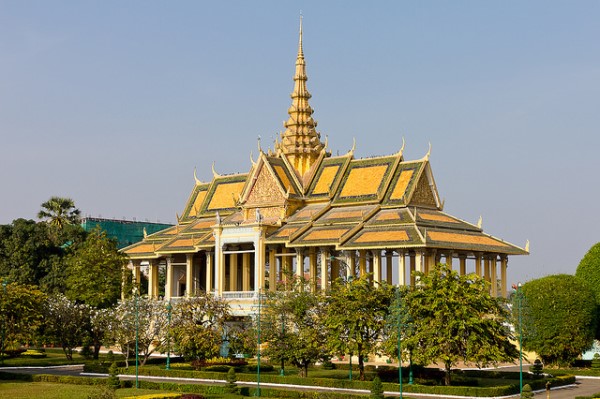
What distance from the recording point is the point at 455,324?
4531 centimetres

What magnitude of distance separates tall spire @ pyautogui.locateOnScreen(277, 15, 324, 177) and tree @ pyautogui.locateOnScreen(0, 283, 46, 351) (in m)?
25.3

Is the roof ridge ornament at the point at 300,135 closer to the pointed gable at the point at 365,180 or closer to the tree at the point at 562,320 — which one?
the pointed gable at the point at 365,180

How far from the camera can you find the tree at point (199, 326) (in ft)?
187

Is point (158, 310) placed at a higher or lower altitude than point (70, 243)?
lower

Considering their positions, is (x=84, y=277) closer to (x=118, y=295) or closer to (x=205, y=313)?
(x=118, y=295)

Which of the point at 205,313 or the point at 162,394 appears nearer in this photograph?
the point at 162,394

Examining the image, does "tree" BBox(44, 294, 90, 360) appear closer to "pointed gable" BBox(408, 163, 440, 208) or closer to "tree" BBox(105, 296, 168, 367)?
"tree" BBox(105, 296, 168, 367)

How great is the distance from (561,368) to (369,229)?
Answer: 15.6 m

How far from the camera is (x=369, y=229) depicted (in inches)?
2606

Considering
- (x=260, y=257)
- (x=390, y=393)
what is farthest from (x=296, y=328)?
(x=260, y=257)

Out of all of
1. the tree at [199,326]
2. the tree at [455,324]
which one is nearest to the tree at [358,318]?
the tree at [455,324]

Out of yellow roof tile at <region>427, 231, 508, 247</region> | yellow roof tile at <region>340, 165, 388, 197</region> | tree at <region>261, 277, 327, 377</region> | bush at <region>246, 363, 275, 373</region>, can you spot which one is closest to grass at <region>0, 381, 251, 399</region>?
tree at <region>261, 277, 327, 377</region>

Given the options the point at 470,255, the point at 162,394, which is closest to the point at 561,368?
the point at 470,255

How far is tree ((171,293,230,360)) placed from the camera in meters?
56.9
